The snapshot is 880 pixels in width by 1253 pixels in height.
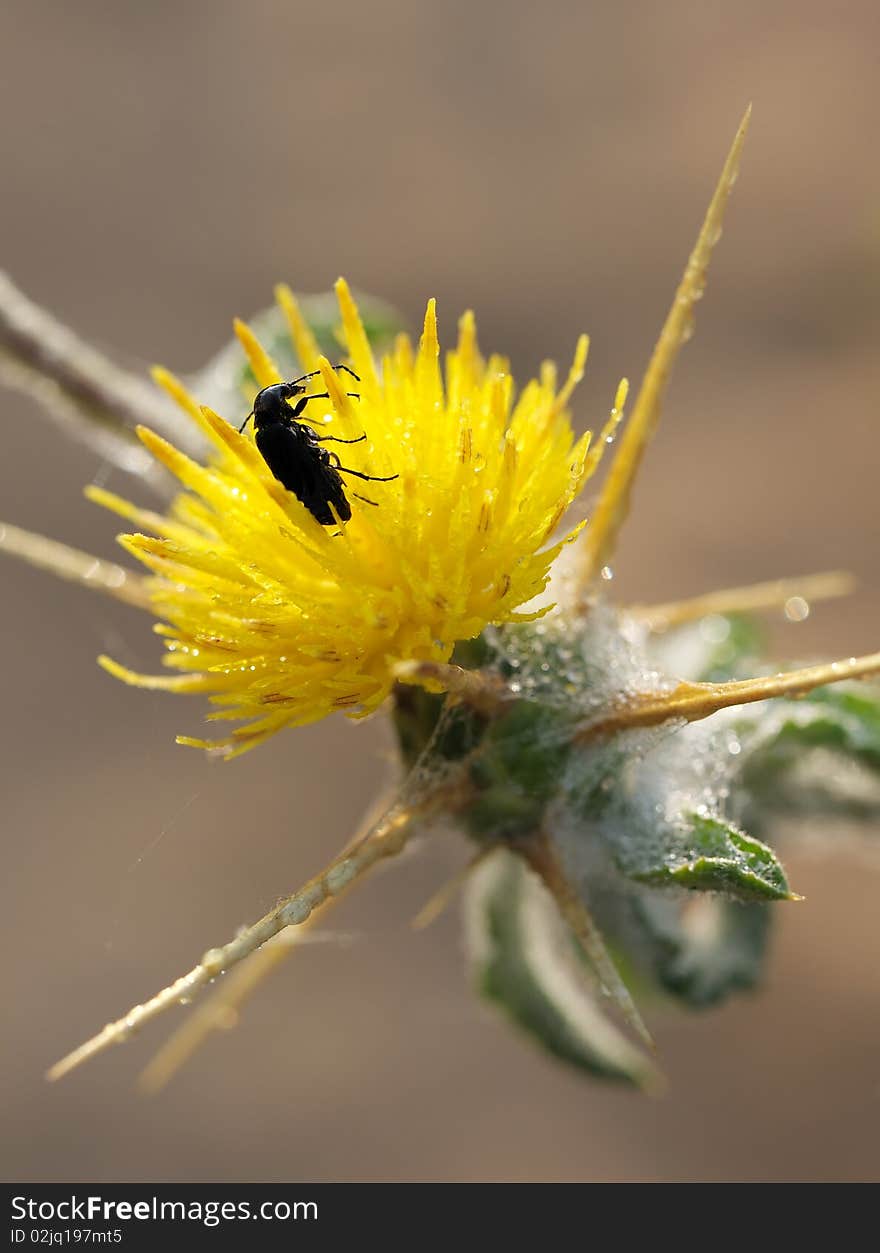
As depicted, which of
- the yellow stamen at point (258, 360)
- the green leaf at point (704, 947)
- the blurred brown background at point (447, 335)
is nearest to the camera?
the yellow stamen at point (258, 360)

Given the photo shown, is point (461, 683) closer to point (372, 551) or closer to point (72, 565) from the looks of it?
point (372, 551)

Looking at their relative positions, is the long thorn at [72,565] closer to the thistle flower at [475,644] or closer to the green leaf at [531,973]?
the thistle flower at [475,644]

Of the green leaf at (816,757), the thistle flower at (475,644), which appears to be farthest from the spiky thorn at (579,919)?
the green leaf at (816,757)

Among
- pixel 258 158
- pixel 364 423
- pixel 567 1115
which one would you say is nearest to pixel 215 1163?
pixel 567 1115

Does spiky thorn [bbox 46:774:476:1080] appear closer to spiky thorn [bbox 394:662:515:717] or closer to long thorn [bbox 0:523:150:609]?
spiky thorn [bbox 394:662:515:717]

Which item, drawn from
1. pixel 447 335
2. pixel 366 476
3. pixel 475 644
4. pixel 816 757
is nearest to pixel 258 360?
pixel 366 476

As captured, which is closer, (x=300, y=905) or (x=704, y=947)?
(x=300, y=905)
